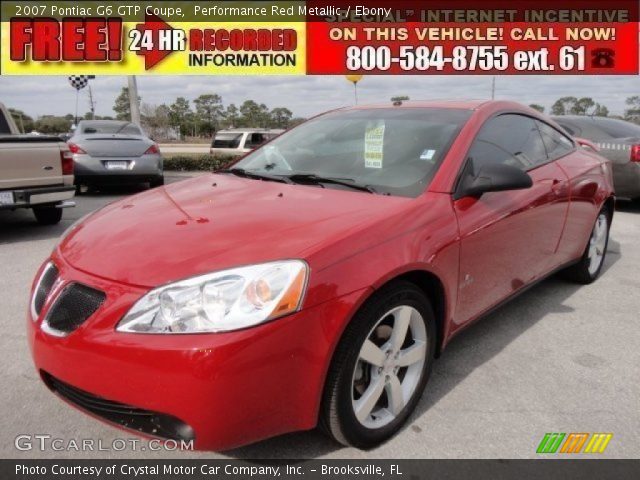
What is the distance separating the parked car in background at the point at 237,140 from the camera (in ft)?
51.9

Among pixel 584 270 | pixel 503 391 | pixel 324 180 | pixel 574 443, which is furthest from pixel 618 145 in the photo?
pixel 574 443

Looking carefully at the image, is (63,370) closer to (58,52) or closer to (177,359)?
(177,359)

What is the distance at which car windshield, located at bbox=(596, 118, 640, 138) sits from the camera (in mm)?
7761

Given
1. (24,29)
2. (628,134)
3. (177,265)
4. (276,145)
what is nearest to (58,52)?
(24,29)

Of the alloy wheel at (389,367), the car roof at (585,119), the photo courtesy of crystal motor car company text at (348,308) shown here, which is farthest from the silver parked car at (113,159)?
the alloy wheel at (389,367)

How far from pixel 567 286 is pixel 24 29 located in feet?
37.4

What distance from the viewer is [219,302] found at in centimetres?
186

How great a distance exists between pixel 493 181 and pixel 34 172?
5234mm

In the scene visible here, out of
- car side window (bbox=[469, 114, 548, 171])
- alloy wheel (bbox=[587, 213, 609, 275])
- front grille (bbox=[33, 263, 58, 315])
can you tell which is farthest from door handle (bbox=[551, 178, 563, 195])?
front grille (bbox=[33, 263, 58, 315])

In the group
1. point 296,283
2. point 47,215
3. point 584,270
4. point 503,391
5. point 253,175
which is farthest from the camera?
point 47,215

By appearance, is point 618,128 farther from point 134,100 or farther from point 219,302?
point 134,100

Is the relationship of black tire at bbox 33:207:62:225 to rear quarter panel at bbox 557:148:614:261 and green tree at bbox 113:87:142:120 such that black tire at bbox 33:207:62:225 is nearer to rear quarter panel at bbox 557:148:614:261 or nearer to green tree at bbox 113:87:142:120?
rear quarter panel at bbox 557:148:614:261

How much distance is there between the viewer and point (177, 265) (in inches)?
77.6

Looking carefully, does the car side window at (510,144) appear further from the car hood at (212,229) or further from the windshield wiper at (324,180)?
the car hood at (212,229)
